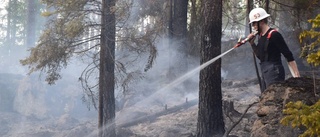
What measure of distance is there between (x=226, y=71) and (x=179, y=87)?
220 inches

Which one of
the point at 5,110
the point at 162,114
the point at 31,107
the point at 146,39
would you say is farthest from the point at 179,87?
the point at 5,110

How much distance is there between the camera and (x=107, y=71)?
10.8 m

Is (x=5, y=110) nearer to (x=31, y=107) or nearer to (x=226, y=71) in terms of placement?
(x=31, y=107)

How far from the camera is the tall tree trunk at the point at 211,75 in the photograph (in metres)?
7.86

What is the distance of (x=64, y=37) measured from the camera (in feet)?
35.9

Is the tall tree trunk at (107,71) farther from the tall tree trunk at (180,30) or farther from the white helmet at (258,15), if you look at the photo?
the tall tree trunk at (180,30)

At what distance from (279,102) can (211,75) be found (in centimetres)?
293

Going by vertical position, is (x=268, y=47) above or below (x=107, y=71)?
above

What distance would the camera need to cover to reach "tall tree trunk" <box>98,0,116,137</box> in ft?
35.0

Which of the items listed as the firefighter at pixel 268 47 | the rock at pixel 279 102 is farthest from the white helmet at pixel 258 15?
the rock at pixel 279 102

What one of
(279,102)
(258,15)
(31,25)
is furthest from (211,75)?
(31,25)

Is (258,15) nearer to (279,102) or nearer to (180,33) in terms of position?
(279,102)

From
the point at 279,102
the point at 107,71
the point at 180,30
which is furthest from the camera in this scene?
the point at 180,30

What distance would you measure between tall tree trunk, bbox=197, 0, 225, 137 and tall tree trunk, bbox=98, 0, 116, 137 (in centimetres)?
359
